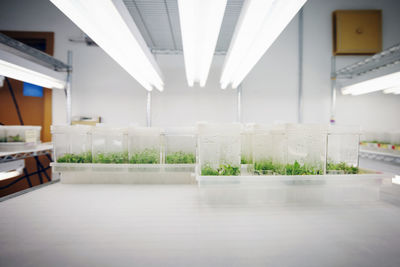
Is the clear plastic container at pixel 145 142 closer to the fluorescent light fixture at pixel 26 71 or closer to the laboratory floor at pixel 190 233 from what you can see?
the laboratory floor at pixel 190 233

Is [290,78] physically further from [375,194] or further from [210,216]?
[210,216]

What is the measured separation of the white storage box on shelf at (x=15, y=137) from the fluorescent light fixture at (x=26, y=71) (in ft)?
1.50

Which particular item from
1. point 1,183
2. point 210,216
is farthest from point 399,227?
point 1,183

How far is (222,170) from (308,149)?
1.38 ft

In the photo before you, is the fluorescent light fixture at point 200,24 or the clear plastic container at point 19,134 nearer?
the fluorescent light fixture at point 200,24

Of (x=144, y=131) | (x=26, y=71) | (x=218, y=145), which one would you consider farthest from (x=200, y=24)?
(x=26, y=71)

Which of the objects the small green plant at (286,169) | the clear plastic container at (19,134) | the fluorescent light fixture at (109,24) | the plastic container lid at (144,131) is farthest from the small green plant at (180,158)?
the clear plastic container at (19,134)

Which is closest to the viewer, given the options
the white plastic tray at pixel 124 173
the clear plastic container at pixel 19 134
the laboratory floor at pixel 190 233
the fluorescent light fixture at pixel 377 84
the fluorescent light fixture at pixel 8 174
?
the laboratory floor at pixel 190 233

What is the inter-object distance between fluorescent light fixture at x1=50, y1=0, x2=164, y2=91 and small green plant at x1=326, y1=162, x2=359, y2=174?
116cm

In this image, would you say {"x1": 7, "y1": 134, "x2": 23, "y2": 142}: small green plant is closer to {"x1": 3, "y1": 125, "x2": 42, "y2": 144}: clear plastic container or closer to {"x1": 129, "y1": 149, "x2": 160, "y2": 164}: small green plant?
{"x1": 3, "y1": 125, "x2": 42, "y2": 144}: clear plastic container

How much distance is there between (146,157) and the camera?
3.62 ft

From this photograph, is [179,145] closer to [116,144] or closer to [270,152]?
[116,144]

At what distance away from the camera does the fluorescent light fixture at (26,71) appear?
116 centimetres

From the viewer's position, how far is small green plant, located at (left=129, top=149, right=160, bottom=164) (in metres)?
1.09
